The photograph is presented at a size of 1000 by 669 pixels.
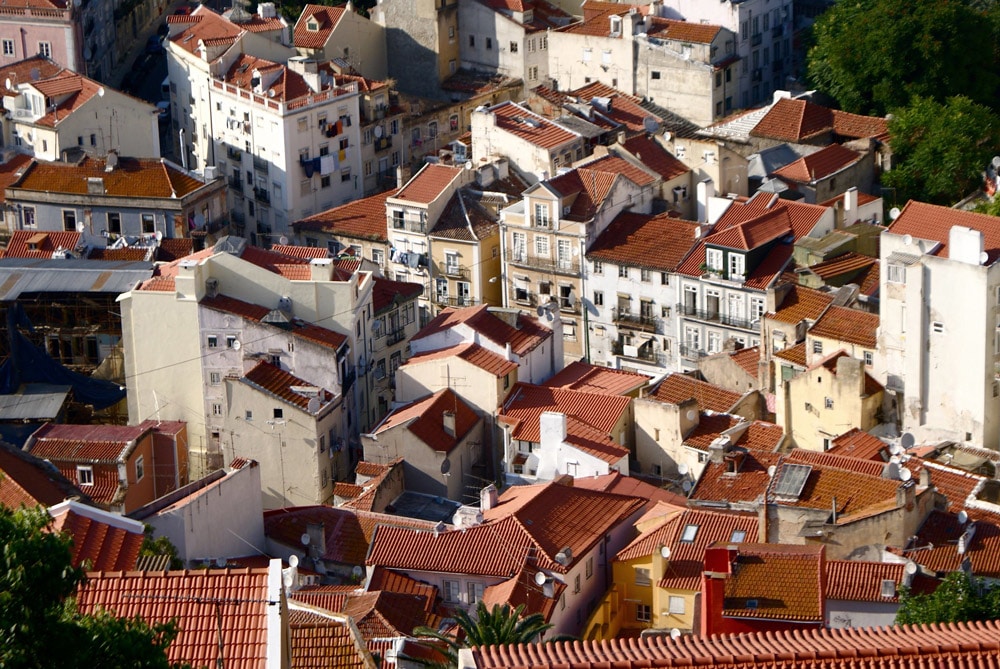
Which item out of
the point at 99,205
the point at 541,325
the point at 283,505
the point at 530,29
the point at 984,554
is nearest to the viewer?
the point at 984,554

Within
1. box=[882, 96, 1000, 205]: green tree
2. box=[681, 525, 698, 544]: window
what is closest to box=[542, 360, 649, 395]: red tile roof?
box=[681, 525, 698, 544]: window

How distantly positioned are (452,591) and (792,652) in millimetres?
33421

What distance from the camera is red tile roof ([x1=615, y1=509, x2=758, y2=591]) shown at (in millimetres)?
61656

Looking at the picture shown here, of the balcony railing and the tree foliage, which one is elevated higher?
the tree foliage

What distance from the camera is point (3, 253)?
291ft

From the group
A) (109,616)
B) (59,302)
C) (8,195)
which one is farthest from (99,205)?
(109,616)

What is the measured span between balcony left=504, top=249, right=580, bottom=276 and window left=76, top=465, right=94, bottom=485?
25.3 metres

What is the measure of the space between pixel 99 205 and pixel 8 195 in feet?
14.5

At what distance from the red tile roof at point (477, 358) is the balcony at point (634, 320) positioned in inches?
397

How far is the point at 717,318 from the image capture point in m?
82.5

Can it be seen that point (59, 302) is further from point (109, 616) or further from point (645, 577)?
point (109, 616)

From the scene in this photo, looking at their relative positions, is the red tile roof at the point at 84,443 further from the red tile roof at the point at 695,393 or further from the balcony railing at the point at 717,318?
the balcony railing at the point at 717,318

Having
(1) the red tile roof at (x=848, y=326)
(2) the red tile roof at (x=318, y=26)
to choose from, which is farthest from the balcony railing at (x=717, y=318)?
(2) the red tile roof at (x=318, y=26)

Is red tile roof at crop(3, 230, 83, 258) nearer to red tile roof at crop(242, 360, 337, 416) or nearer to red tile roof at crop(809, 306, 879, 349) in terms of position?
red tile roof at crop(242, 360, 337, 416)
